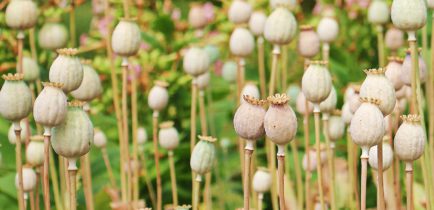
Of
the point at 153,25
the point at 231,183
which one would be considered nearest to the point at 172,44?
the point at 153,25

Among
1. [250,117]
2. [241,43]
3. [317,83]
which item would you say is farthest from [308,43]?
[250,117]

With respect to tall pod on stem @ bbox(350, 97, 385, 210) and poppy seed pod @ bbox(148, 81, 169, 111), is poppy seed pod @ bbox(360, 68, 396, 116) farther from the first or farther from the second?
poppy seed pod @ bbox(148, 81, 169, 111)

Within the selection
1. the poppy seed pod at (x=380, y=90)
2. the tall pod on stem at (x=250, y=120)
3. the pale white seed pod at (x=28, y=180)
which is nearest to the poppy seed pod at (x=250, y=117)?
the tall pod on stem at (x=250, y=120)

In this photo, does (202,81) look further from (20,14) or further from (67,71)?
(67,71)

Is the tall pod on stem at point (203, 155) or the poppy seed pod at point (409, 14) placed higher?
the poppy seed pod at point (409, 14)

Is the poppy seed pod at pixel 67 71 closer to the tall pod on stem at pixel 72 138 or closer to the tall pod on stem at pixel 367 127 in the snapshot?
the tall pod on stem at pixel 72 138

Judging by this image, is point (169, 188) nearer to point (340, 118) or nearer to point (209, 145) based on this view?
point (340, 118)

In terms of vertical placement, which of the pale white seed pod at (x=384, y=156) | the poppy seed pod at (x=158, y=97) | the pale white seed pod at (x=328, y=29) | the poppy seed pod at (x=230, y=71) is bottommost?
the pale white seed pod at (x=384, y=156)
